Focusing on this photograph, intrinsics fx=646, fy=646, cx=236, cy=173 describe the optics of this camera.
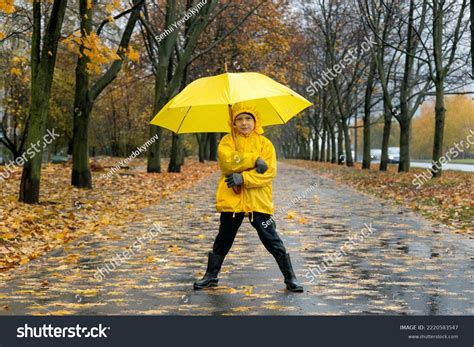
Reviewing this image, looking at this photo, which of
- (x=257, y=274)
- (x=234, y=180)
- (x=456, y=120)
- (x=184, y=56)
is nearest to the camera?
(x=234, y=180)

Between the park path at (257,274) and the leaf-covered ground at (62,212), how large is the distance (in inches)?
16.6

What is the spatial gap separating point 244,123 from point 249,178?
1.82 feet

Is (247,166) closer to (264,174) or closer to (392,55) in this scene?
(264,174)

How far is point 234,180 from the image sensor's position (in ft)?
20.3

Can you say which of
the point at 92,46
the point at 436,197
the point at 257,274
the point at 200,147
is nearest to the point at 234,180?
the point at 257,274

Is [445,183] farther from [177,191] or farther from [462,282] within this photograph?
[462,282]

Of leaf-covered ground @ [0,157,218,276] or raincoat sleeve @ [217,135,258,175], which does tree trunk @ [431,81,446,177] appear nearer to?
leaf-covered ground @ [0,157,218,276]

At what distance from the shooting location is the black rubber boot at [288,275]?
647 cm

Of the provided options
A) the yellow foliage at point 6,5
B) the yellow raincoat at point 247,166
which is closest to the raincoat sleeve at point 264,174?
the yellow raincoat at point 247,166

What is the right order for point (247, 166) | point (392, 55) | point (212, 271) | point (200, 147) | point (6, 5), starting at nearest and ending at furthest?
point (247, 166), point (212, 271), point (6, 5), point (392, 55), point (200, 147)

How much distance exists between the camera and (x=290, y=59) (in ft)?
121

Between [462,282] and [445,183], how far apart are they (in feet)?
52.4

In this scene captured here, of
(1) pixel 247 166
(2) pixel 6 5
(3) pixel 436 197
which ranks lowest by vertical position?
(3) pixel 436 197
